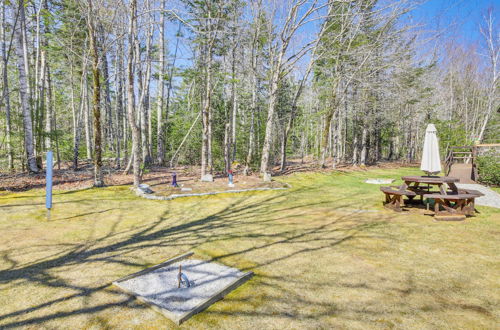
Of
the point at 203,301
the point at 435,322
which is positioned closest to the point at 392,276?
the point at 435,322

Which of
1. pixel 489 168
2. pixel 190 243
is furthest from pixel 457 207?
pixel 489 168

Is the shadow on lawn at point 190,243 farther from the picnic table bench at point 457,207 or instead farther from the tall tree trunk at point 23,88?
the tall tree trunk at point 23,88

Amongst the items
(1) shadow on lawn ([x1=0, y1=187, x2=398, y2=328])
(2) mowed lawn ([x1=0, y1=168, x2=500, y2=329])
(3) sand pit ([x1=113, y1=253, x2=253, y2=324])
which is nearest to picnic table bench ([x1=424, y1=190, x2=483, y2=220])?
(2) mowed lawn ([x1=0, y1=168, x2=500, y2=329])

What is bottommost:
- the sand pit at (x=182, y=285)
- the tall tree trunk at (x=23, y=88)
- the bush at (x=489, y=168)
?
the sand pit at (x=182, y=285)

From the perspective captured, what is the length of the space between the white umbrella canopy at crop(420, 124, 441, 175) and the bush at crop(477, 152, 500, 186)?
740cm

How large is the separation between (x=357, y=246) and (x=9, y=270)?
563 cm

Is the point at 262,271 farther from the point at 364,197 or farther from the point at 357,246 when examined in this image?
the point at 364,197

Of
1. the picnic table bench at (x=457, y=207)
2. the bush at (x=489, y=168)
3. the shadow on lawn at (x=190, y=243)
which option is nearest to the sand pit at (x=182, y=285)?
the shadow on lawn at (x=190, y=243)

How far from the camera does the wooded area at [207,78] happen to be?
1091 centimetres

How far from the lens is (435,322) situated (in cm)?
260

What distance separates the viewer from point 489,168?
11.7m

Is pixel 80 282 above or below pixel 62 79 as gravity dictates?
below

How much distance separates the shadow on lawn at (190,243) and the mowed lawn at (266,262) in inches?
0.8

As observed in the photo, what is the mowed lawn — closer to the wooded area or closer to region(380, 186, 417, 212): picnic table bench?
region(380, 186, 417, 212): picnic table bench
